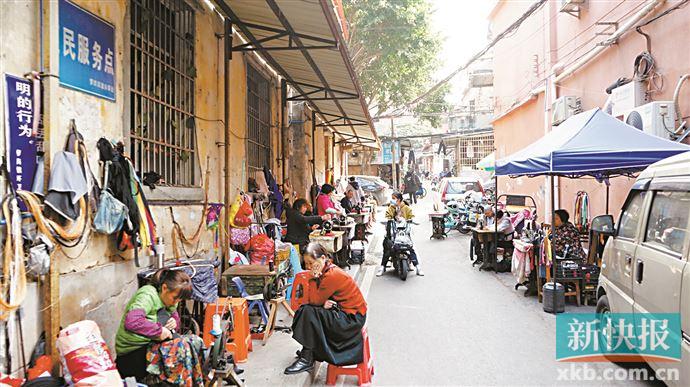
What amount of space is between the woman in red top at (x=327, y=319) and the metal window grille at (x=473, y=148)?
29061mm

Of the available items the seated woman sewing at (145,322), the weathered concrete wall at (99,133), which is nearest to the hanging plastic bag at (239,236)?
the weathered concrete wall at (99,133)

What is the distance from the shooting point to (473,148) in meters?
34.9

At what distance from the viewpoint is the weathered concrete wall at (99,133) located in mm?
3531

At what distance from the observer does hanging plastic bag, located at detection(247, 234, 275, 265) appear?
7594 mm

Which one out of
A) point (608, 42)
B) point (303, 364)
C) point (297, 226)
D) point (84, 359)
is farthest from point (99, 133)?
point (608, 42)

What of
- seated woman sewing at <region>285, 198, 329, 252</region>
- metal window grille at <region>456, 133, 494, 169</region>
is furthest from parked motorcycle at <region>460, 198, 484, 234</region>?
metal window grille at <region>456, 133, 494, 169</region>

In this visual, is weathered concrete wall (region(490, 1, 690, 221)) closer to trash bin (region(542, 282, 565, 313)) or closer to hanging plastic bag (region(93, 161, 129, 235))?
trash bin (region(542, 282, 565, 313))

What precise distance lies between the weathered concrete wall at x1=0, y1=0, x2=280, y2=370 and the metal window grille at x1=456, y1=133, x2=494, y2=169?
27.4m

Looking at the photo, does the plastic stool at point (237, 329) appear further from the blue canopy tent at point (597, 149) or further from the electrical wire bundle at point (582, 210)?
the electrical wire bundle at point (582, 210)

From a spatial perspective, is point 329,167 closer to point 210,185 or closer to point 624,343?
point 210,185

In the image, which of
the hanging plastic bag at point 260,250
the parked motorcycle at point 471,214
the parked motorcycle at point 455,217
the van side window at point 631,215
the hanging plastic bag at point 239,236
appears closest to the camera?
the van side window at point 631,215

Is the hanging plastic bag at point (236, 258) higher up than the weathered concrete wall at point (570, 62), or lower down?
lower down

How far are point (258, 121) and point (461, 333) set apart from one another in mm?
6447

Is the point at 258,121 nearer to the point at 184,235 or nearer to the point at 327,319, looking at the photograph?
the point at 184,235
